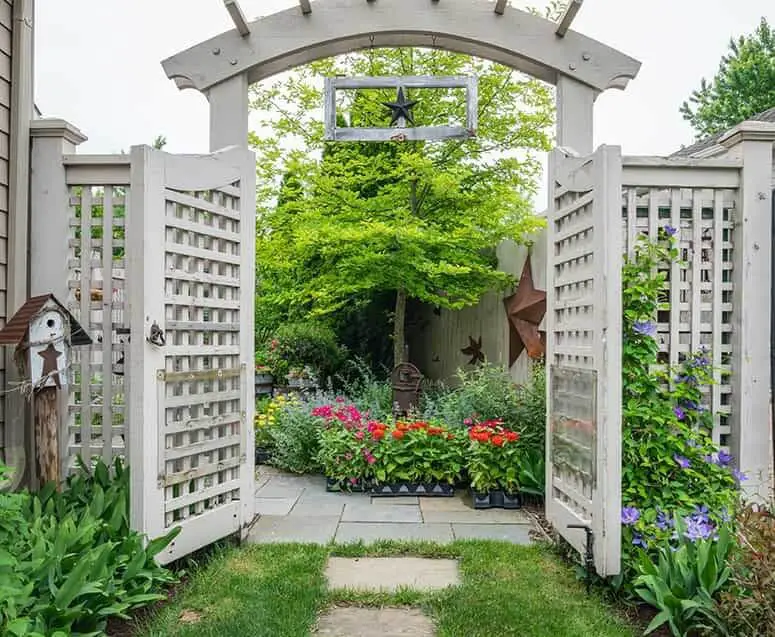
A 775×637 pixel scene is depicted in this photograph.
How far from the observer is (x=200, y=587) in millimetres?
3020

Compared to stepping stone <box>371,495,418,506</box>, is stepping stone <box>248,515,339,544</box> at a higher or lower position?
higher

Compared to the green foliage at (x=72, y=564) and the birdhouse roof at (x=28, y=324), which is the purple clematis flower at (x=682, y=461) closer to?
the green foliage at (x=72, y=564)

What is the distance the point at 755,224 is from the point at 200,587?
3139mm

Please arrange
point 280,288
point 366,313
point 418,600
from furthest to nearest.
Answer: point 366,313 < point 280,288 < point 418,600

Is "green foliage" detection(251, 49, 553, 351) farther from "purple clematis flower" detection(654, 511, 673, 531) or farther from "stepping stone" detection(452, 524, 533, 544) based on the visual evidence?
"purple clematis flower" detection(654, 511, 673, 531)

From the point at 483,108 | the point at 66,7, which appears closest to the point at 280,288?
the point at 483,108

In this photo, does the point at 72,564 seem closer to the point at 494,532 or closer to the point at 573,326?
the point at 494,532

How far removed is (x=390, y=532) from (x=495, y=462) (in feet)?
3.19

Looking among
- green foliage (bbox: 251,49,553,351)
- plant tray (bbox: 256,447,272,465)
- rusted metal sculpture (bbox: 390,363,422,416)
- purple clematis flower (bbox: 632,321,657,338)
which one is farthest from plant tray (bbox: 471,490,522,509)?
green foliage (bbox: 251,49,553,351)

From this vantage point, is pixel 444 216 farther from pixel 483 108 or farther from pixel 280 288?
pixel 280 288

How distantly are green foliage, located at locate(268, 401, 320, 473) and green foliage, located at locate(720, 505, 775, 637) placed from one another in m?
3.38

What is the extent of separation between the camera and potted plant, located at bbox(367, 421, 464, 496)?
15.7ft

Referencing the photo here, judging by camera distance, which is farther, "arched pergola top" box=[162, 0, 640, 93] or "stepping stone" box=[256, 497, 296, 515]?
"stepping stone" box=[256, 497, 296, 515]

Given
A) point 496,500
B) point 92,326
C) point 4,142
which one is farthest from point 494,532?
point 4,142
